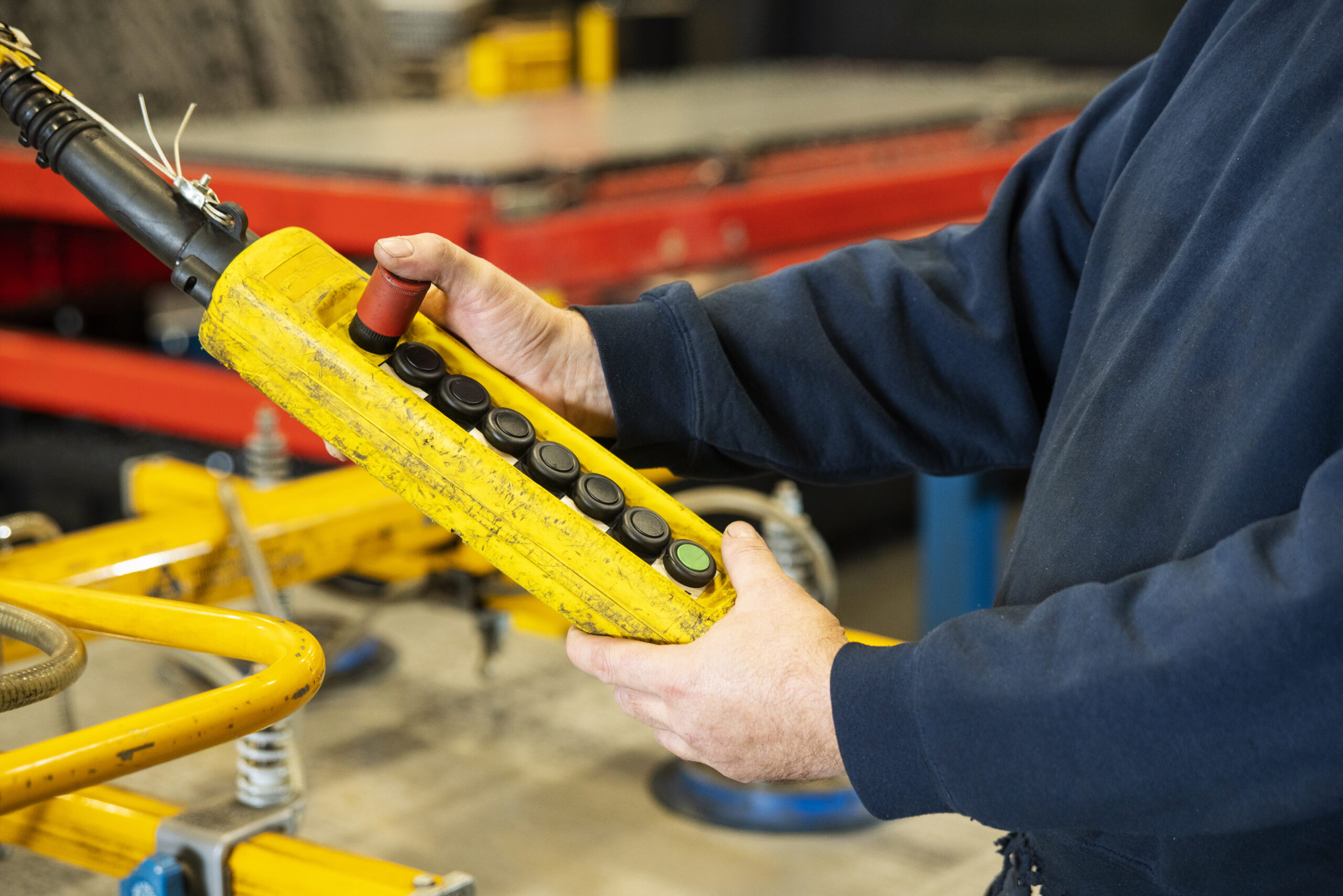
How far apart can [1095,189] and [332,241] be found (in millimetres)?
1389

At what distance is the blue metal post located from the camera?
2158mm

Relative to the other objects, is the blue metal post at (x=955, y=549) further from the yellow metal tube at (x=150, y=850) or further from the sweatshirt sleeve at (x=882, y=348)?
the yellow metal tube at (x=150, y=850)

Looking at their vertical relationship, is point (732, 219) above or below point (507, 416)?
below

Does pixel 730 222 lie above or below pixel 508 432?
below

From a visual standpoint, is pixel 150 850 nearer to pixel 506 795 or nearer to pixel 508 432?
pixel 508 432

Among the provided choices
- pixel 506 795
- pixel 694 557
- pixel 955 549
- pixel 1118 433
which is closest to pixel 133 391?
pixel 506 795

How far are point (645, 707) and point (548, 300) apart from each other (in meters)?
0.43

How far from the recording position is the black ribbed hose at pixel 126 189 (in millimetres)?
847

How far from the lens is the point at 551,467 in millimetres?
848

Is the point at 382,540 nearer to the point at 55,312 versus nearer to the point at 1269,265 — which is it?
the point at 1269,265

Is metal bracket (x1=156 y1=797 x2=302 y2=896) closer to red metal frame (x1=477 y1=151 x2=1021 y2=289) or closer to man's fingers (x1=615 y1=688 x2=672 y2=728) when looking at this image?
man's fingers (x1=615 y1=688 x2=672 y2=728)

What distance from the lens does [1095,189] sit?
1000 millimetres

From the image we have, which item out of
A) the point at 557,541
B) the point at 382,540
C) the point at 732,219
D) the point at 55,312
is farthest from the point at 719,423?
the point at 55,312

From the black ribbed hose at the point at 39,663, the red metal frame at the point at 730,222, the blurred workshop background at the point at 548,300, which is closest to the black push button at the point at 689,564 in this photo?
the black ribbed hose at the point at 39,663
